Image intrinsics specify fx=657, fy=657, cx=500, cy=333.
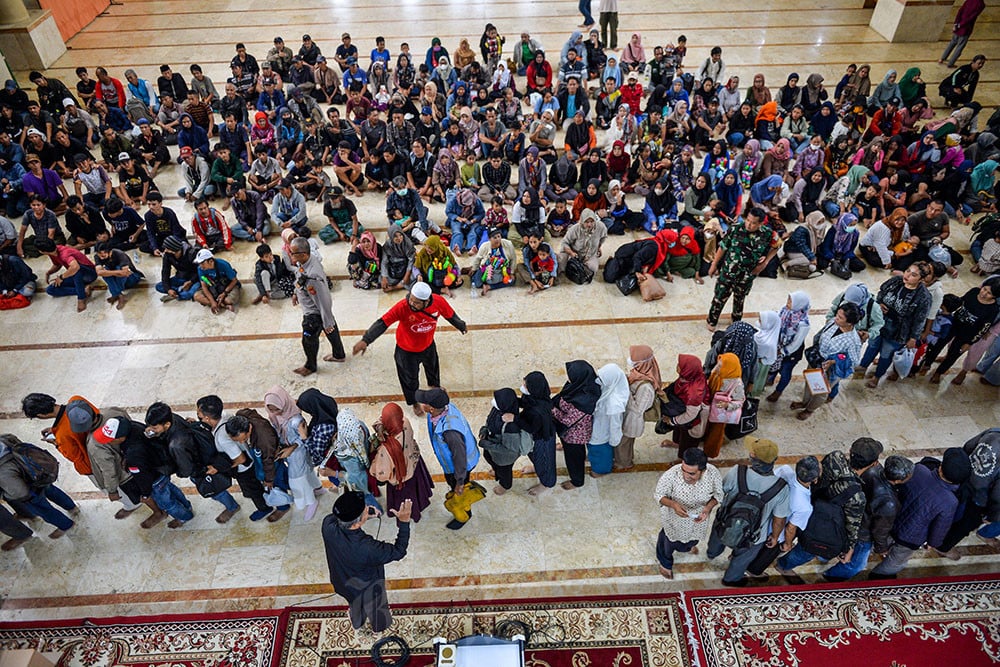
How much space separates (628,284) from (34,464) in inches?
225

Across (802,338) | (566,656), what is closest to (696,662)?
(566,656)

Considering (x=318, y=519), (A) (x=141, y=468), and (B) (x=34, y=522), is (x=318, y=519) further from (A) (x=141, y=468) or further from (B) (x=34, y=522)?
(B) (x=34, y=522)

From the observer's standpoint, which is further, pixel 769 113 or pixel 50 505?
pixel 769 113

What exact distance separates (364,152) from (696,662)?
26.5 feet

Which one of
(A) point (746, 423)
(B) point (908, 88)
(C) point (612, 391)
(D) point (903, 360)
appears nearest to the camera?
(C) point (612, 391)

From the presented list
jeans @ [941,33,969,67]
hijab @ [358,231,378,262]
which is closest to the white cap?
hijab @ [358,231,378,262]

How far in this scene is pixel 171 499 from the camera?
16.4 feet

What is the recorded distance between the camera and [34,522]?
5.28 meters

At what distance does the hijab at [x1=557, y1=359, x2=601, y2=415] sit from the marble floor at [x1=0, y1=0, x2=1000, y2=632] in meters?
1.07

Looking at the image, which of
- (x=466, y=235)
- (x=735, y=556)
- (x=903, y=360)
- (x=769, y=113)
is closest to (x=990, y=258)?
(x=903, y=360)

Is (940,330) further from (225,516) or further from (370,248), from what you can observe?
(225,516)

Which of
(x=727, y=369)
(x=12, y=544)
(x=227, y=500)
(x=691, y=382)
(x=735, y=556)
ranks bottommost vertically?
(x=12, y=544)

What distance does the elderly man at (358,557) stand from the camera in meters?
3.67

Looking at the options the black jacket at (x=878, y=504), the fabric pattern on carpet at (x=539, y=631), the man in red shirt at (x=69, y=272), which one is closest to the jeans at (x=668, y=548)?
the fabric pattern on carpet at (x=539, y=631)
